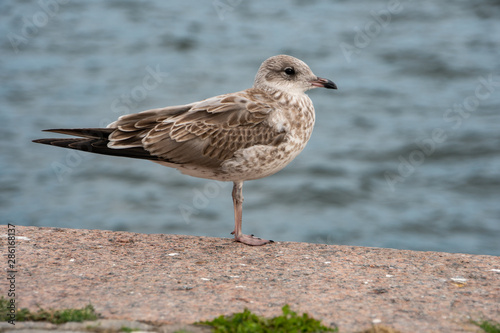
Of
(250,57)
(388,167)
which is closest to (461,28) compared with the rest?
(250,57)

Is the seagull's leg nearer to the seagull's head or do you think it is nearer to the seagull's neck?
the seagull's neck

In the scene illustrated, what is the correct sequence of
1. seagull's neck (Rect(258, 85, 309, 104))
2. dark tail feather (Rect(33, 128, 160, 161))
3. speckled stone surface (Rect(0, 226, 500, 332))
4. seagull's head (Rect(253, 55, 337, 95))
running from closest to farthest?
speckled stone surface (Rect(0, 226, 500, 332))
dark tail feather (Rect(33, 128, 160, 161))
seagull's neck (Rect(258, 85, 309, 104))
seagull's head (Rect(253, 55, 337, 95))

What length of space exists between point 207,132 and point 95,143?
3.11 ft

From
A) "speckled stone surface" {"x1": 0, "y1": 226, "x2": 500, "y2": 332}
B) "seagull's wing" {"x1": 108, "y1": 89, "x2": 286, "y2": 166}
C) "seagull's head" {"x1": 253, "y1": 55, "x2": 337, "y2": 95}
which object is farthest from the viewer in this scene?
"seagull's head" {"x1": 253, "y1": 55, "x2": 337, "y2": 95}

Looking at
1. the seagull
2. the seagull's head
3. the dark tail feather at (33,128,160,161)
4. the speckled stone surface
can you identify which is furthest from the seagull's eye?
the speckled stone surface

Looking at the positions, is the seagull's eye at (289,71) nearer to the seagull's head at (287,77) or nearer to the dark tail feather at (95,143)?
the seagull's head at (287,77)

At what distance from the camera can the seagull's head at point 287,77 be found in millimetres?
6516

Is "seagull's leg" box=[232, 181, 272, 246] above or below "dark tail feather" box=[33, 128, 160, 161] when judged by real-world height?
below

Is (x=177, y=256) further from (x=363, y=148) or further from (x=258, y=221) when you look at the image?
(x=363, y=148)

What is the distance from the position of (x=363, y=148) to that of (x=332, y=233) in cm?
350

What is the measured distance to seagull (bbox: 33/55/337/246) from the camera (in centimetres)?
602

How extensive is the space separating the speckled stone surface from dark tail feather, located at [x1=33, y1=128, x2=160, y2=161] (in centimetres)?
71

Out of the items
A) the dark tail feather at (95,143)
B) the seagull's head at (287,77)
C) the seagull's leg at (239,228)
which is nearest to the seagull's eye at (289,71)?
the seagull's head at (287,77)

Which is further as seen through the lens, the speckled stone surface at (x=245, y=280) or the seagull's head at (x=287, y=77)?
the seagull's head at (x=287, y=77)
